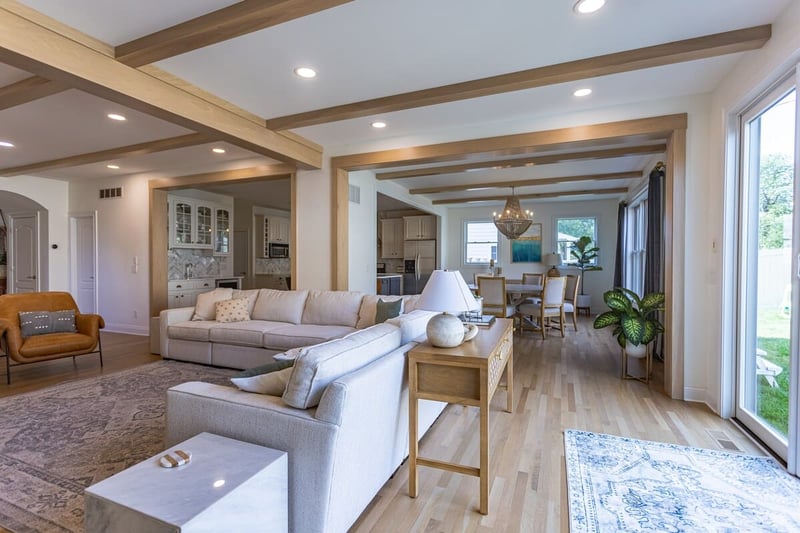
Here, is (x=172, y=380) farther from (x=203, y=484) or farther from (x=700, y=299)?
(x=700, y=299)

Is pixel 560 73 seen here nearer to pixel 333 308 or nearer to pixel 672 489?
pixel 672 489

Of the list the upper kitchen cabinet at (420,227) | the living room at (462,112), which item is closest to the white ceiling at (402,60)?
the living room at (462,112)

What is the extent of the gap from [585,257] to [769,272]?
5.89m

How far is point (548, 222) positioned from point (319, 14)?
7.67 metres

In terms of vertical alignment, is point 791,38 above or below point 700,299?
above

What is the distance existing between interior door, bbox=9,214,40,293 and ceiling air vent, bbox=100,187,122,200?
1354 millimetres

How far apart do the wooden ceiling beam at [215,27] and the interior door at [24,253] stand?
6.14 meters

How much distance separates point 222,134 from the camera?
346 centimetres

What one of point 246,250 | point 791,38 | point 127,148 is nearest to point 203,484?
point 791,38

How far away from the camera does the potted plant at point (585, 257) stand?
8.15m

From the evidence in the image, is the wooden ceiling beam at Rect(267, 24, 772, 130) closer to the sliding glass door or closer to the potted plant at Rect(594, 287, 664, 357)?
the sliding glass door

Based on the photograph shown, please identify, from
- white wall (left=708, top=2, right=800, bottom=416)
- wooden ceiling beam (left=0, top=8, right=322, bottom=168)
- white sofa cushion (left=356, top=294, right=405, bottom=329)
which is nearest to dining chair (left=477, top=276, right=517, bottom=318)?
white sofa cushion (left=356, top=294, right=405, bottom=329)

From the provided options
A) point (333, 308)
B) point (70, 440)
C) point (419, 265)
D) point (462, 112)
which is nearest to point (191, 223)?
point (333, 308)

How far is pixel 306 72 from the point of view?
2.87 metres
